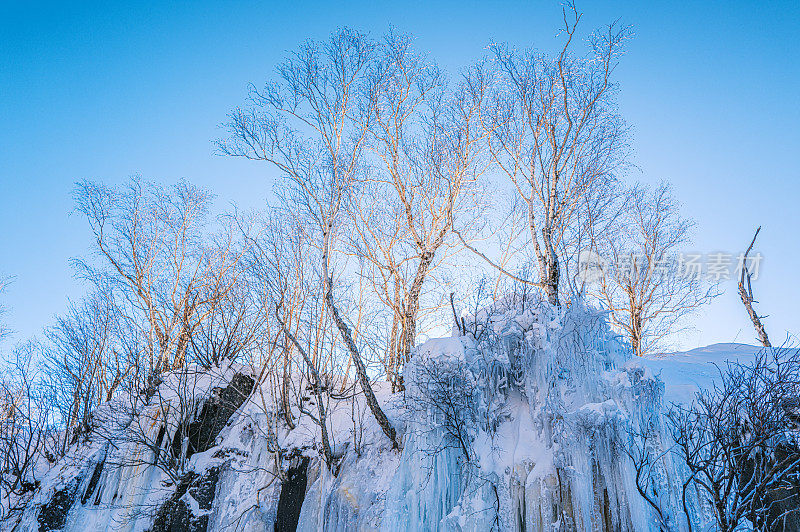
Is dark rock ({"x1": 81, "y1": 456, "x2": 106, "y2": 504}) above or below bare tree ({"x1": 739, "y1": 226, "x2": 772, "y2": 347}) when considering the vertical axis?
below

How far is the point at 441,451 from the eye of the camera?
248 inches

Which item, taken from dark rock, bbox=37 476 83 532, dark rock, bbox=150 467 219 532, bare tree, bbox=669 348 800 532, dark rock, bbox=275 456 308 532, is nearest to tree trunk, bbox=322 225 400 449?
dark rock, bbox=275 456 308 532

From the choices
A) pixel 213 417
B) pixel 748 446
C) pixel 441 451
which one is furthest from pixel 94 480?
pixel 748 446

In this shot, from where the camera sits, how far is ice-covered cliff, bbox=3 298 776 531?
5.33 metres

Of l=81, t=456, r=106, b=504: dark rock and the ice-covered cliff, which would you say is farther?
l=81, t=456, r=106, b=504: dark rock

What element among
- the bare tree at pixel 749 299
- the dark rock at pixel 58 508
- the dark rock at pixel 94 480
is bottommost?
the dark rock at pixel 58 508

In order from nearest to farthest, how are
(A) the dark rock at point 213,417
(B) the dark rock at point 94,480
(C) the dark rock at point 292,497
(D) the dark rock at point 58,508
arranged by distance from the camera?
(C) the dark rock at point 292,497, (D) the dark rock at point 58,508, (B) the dark rock at point 94,480, (A) the dark rock at point 213,417

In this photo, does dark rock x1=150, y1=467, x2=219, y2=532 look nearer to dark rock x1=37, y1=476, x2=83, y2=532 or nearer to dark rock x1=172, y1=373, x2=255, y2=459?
dark rock x1=172, y1=373, x2=255, y2=459

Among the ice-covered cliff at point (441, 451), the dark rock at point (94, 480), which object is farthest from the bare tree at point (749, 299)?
the dark rock at point (94, 480)

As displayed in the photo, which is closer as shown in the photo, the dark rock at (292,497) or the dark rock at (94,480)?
the dark rock at (292,497)

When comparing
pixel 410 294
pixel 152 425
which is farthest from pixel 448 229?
pixel 152 425

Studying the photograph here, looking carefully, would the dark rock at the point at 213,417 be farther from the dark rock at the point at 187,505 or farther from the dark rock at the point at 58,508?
the dark rock at the point at 58,508

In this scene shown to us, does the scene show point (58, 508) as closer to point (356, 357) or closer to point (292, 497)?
point (292, 497)

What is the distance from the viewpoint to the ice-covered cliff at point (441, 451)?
17.5 ft
